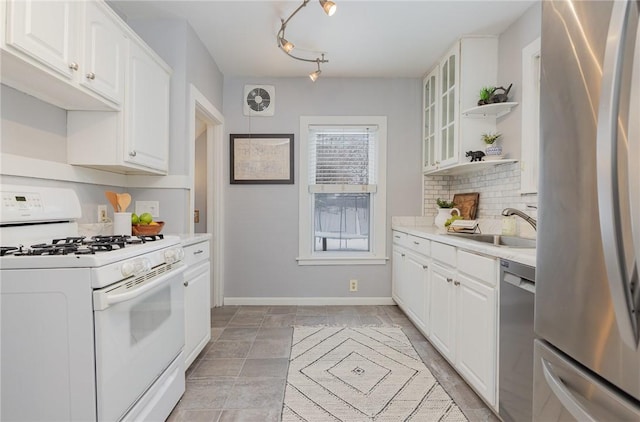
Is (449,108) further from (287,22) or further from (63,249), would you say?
(63,249)

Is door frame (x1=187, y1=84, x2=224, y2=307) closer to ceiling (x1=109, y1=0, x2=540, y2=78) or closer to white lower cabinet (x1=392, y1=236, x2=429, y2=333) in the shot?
ceiling (x1=109, y1=0, x2=540, y2=78)

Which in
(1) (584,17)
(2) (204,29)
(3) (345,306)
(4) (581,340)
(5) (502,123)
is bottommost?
(3) (345,306)

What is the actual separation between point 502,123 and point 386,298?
2138mm

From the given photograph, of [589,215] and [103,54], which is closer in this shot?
[589,215]

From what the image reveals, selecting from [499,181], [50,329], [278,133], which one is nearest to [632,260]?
[50,329]

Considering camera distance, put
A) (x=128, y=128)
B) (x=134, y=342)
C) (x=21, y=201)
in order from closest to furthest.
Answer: (x=134, y=342), (x=21, y=201), (x=128, y=128)

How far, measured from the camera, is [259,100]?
11.6 feet

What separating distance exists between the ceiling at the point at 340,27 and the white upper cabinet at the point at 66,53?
2.50 ft

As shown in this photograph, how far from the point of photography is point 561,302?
2.80 ft

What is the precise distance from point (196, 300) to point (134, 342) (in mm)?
841

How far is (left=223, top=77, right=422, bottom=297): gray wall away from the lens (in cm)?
357

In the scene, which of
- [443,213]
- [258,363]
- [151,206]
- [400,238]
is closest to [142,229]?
[151,206]

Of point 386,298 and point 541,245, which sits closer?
point 541,245

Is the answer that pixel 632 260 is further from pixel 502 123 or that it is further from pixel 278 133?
pixel 278 133
